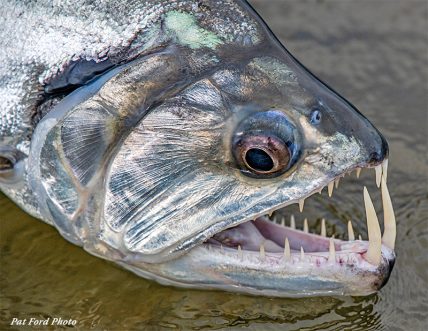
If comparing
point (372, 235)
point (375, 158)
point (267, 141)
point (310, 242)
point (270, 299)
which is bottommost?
point (270, 299)

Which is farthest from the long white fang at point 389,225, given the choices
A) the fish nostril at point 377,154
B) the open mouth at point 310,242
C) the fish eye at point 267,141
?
the fish eye at point 267,141

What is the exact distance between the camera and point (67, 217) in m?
3.78

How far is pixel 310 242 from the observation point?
12.6ft

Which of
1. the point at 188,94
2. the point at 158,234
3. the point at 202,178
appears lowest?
the point at 158,234

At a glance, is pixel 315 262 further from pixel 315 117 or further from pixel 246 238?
pixel 315 117

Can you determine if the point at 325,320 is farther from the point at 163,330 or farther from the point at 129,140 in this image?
the point at 129,140

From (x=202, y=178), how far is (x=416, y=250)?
4.40 feet

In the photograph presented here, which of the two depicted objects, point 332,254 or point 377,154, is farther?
point 332,254

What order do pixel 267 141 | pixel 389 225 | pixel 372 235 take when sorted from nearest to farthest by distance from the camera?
pixel 267 141
pixel 372 235
pixel 389 225

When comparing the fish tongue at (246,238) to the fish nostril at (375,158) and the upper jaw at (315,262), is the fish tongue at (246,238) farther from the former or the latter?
the fish nostril at (375,158)

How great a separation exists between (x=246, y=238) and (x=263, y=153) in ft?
1.78

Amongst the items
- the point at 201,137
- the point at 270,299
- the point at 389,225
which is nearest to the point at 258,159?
the point at 201,137

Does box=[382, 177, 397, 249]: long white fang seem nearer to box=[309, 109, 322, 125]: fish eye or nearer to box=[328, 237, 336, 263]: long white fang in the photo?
box=[328, 237, 336, 263]: long white fang

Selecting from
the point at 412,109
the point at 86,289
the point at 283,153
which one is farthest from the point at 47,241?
the point at 412,109
